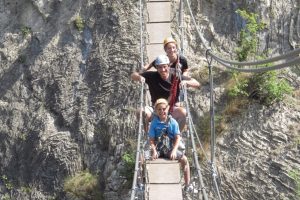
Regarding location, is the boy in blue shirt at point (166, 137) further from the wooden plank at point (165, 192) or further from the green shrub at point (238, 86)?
the green shrub at point (238, 86)

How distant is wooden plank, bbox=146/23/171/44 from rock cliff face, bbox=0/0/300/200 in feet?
1.86

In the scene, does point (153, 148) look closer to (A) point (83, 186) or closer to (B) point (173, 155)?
(B) point (173, 155)

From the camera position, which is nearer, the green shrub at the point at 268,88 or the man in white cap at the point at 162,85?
the man in white cap at the point at 162,85

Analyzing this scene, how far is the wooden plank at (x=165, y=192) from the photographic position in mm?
5844

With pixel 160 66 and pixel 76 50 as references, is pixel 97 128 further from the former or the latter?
pixel 160 66

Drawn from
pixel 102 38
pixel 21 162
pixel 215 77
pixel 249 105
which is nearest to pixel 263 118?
pixel 249 105

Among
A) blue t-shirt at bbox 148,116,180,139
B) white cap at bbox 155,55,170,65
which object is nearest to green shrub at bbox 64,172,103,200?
blue t-shirt at bbox 148,116,180,139

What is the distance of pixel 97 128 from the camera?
→ 9086 millimetres

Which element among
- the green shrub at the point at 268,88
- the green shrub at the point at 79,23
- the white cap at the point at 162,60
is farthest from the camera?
the green shrub at the point at 79,23

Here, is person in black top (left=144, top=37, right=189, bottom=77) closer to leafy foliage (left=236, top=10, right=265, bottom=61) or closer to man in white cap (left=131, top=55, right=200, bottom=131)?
man in white cap (left=131, top=55, right=200, bottom=131)

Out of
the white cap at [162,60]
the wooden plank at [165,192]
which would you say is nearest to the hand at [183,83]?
the white cap at [162,60]

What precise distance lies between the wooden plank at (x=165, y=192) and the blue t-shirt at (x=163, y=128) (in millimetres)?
512

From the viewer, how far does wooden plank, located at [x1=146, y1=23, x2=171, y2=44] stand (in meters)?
8.61

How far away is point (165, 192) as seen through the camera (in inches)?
234
